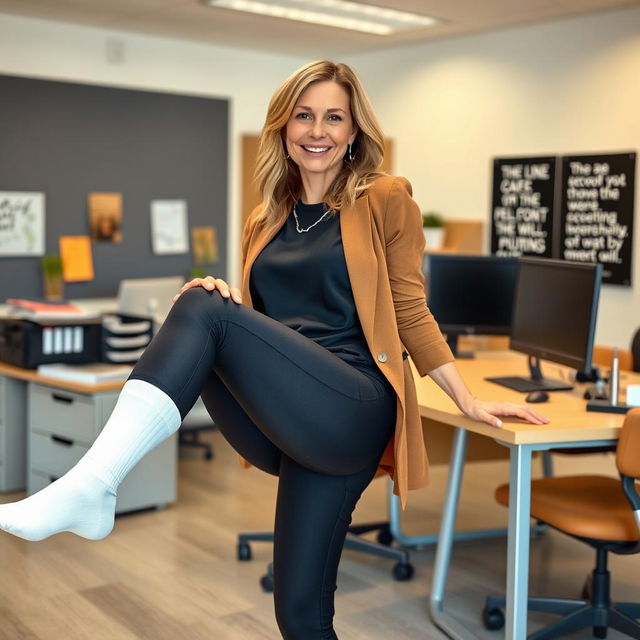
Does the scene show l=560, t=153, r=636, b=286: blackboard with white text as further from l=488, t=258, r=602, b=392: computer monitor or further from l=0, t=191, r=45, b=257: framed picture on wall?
l=0, t=191, r=45, b=257: framed picture on wall

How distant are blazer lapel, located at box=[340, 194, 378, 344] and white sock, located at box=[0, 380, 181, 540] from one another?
17.8 inches

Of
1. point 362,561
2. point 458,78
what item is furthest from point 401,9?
point 362,561

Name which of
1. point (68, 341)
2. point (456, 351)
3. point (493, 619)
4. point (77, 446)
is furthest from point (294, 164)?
point (68, 341)

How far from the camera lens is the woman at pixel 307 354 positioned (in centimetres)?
171

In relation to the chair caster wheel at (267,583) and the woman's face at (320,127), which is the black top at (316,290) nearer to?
the woman's face at (320,127)

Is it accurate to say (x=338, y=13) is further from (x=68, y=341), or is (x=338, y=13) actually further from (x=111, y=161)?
(x=68, y=341)

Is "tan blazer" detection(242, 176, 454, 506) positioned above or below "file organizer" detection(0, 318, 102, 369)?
above

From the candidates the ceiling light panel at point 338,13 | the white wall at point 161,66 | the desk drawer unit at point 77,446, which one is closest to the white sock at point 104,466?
the desk drawer unit at point 77,446

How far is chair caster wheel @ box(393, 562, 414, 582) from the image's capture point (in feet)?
11.6

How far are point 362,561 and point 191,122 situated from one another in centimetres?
407

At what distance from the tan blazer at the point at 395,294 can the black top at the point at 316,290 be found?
0.03 meters

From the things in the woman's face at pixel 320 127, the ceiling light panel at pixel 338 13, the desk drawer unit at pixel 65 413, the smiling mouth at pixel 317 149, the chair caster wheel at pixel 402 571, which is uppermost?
the ceiling light panel at pixel 338 13

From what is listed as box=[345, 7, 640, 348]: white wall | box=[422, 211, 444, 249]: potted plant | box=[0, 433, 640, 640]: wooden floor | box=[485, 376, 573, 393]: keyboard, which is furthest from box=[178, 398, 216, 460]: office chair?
box=[345, 7, 640, 348]: white wall

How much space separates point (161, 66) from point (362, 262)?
514cm
